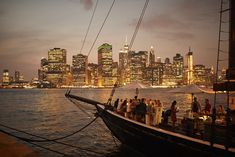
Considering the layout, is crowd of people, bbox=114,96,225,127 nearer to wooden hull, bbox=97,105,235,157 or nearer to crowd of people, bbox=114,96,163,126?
crowd of people, bbox=114,96,163,126

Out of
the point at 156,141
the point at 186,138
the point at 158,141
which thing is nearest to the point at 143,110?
the point at 156,141

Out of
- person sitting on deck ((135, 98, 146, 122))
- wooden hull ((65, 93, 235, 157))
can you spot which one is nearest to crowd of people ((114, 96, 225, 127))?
person sitting on deck ((135, 98, 146, 122))

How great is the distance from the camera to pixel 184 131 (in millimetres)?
10938

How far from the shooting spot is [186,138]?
871cm

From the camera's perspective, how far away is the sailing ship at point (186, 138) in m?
7.73

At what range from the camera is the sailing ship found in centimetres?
773

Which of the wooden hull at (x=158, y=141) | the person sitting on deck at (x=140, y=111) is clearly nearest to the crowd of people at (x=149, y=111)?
the person sitting on deck at (x=140, y=111)

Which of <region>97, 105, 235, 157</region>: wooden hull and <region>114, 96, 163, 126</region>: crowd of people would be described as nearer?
<region>97, 105, 235, 157</region>: wooden hull

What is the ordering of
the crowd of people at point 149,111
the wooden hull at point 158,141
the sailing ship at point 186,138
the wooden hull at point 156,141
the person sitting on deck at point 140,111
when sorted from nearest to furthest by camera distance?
1. the sailing ship at point 186,138
2. the wooden hull at point 158,141
3. the wooden hull at point 156,141
4. the crowd of people at point 149,111
5. the person sitting on deck at point 140,111

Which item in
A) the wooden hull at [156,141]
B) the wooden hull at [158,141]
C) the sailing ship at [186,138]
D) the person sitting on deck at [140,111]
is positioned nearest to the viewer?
the sailing ship at [186,138]

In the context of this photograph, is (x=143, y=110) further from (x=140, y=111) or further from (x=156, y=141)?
(x=156, y=141)

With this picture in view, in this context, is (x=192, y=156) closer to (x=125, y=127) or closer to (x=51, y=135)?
(x=125, y=127)

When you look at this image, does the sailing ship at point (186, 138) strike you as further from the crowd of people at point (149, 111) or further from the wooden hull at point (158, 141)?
the crowd of people at point (149, 111)

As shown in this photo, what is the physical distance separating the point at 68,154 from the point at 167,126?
23.1 ft
